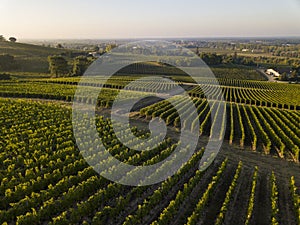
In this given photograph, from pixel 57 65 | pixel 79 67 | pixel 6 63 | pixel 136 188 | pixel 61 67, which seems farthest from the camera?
pixel 6 63

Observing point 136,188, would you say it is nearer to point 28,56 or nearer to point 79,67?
point 79,67

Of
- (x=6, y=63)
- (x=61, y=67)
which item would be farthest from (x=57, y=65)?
(x=6, y=63)

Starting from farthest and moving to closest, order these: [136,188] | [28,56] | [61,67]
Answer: [28,56], [61,67], [136,188]

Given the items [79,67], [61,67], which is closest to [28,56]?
[61,67]

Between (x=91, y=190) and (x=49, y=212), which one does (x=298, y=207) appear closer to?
(x=91, y=190)

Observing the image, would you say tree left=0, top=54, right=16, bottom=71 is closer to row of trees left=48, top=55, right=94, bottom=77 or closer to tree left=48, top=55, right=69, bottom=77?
row of trees left=48, top=55, right=94, bottom=77

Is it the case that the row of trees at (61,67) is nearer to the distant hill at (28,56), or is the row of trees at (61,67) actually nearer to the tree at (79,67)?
the tree at (79,67)

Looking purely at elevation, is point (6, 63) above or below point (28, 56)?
below

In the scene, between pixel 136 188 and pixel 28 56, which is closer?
pixel 136 188

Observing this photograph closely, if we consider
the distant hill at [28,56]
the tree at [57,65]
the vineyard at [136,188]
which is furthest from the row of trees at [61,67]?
the vineyard at [136,188]

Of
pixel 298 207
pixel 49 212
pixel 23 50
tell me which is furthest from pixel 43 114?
pixel 23 50

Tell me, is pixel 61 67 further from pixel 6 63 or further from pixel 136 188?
pixel 136 188

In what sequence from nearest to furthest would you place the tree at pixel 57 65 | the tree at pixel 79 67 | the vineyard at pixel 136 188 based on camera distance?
the vineyard at pixel 136 188 < the tree at pixel 57 65 < the tree at pixel 79 67

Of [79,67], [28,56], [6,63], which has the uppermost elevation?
[28,56]
